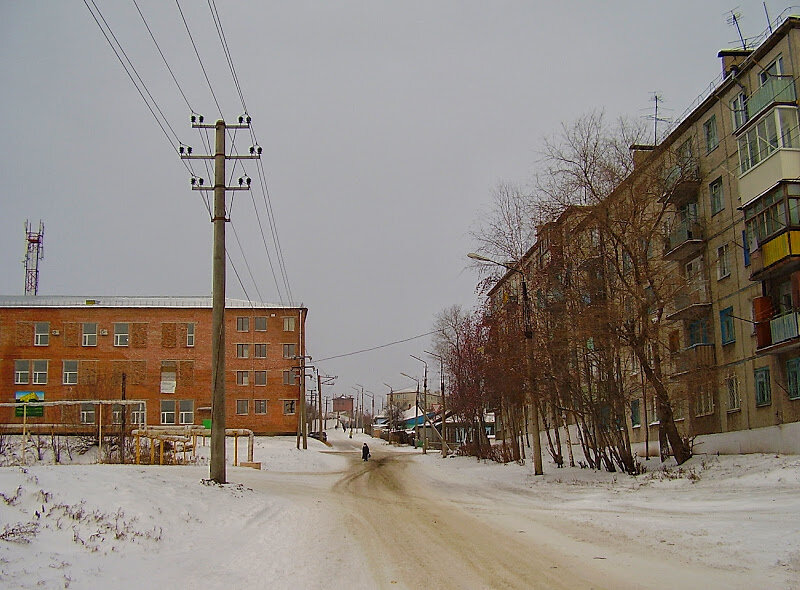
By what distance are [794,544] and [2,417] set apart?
2791 inches

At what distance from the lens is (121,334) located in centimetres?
7050

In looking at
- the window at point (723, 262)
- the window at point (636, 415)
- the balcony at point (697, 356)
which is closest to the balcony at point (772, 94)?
the window at point (723, 262)

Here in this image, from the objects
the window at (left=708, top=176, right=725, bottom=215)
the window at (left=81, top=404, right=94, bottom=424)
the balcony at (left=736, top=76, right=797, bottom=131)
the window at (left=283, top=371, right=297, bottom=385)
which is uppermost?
the balcony at (left=736, top=76, right=797, bottom=131)

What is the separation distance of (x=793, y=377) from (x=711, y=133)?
36.6 ft

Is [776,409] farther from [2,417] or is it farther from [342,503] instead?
[2,417]

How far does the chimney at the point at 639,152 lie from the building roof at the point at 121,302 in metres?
49.2

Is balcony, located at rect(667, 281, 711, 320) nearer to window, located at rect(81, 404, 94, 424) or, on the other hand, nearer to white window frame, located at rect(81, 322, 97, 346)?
window, located at rect(81, 404, 94, 424)

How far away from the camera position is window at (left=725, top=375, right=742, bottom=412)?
3120 centimetres

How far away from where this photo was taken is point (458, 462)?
50.3 meters

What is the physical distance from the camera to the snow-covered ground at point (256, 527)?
371 inches

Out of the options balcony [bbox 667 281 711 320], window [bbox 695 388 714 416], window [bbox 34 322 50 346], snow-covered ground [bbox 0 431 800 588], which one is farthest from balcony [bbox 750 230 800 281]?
window [bbox 34 322 50 346]

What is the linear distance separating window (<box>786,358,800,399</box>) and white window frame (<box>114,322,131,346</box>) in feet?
187

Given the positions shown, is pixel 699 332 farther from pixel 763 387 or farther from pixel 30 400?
pixel 30 400

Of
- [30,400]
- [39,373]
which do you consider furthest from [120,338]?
[30,400]
